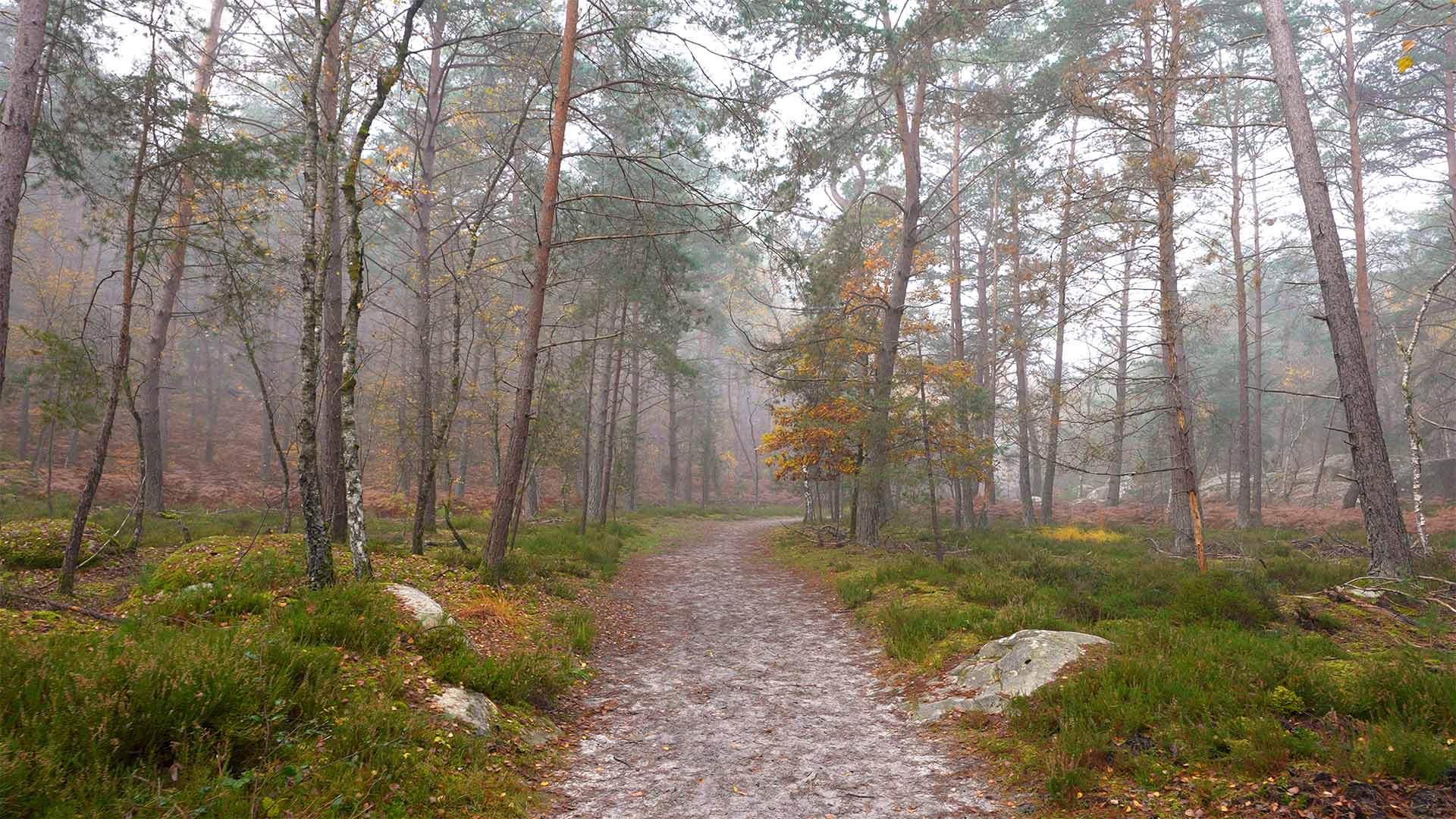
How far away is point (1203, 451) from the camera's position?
3519cm

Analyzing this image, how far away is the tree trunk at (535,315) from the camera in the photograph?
8.39 m

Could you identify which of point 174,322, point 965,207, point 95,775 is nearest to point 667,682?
point 95,775

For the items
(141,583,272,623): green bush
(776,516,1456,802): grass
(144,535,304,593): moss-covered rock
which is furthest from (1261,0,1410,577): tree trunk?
(144,535,304,593): moss-covered rock

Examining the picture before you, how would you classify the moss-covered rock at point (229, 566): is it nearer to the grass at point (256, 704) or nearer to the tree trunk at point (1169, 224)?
the grass at point (256, 704)

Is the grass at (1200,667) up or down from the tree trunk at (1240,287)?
down

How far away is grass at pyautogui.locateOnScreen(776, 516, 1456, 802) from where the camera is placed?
3.67m

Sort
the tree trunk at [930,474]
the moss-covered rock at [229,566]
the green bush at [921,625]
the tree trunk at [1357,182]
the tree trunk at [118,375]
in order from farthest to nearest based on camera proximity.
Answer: the tree trunk at [1357,182], the tree trunk at [930,474], the green bush at [921,625], the tree trunk at [118,375], the moss-covered rock at [229,566]

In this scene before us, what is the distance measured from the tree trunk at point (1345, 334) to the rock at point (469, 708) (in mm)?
10749

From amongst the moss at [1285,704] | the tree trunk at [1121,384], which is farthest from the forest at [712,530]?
the tree trunk at [1121,384]

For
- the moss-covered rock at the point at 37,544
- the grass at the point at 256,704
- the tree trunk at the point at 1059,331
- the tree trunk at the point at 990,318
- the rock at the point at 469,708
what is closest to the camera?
the grass at the point at 256,704

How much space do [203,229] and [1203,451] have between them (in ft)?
143

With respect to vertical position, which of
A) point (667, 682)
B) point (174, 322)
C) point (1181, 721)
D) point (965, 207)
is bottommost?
point (667, 682)

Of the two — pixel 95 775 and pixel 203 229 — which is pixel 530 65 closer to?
pixel 203 229

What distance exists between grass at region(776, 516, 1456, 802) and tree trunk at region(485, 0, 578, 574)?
502cm
